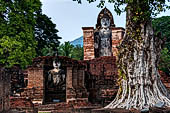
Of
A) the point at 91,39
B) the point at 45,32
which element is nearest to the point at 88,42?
the point at 91,39

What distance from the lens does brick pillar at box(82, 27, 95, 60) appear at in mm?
18781

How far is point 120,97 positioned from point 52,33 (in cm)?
1774

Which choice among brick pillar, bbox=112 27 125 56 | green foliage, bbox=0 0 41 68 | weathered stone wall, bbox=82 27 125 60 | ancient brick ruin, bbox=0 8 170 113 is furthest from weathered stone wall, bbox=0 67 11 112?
brick pillar, bbox=112 27 125 56

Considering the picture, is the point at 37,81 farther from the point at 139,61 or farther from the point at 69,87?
the point at 139,61

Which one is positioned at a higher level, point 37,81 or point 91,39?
point 91,39

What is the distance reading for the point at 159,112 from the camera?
15.9 feet

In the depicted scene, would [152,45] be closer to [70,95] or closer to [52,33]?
[70,95]

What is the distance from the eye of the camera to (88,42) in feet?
62.1

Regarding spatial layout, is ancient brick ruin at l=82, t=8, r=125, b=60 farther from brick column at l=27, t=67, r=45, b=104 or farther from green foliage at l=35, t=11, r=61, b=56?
brick column at l=27, t=67, r=45, b=104

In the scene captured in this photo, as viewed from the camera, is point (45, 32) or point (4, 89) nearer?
point (4, 89)

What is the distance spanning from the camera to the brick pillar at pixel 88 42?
18.8m

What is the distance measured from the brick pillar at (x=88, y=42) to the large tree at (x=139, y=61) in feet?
40.0

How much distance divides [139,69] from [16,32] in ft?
34.9

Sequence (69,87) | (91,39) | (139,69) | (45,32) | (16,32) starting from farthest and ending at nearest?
(45,32), (91,39), (16,32), (69,87), (139,69)
